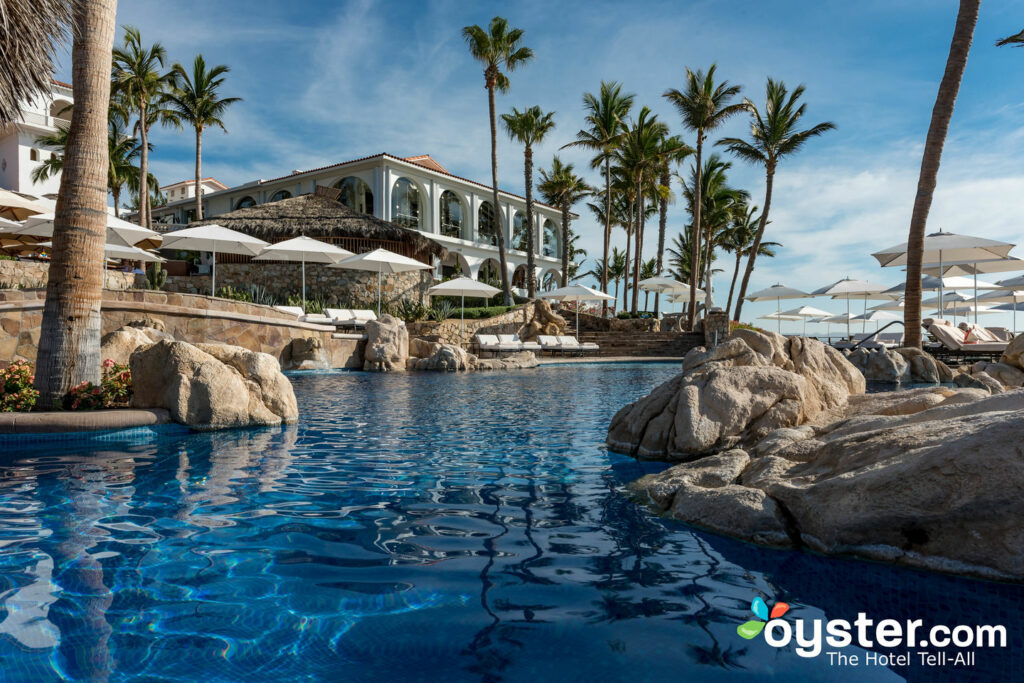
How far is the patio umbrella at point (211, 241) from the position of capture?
1808cm

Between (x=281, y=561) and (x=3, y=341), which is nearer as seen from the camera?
(x=281, y=561)

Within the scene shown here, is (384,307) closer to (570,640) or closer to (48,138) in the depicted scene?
(570,640)

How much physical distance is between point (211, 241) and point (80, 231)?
535 inches

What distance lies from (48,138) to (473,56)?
26580mm

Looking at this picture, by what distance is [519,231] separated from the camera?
42.0 meters

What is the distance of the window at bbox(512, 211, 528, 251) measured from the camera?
40.5 meters

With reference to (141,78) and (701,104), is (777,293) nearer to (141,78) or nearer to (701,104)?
(701,104)

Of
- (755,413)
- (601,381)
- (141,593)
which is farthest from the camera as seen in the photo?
(601,381)

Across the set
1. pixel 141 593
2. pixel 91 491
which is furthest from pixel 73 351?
pixel 141 593

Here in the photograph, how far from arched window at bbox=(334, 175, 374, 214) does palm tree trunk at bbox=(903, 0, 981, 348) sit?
28.1m

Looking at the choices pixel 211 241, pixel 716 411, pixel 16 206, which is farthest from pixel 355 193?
pixel 716 411

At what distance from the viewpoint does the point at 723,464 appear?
174 inches

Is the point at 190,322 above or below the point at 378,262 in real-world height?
below

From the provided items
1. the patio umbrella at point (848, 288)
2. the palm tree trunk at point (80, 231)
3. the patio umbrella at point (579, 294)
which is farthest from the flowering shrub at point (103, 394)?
the patio umbrella at point (848, 288)
